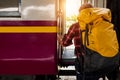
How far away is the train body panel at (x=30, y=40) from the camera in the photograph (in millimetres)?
4211

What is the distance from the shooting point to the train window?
4.23m

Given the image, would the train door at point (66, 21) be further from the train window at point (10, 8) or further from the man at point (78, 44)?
the train window at point (10, 8)

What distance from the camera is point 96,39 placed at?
13.4ft

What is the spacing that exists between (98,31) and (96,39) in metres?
0.11

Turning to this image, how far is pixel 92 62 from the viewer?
4.17 metres

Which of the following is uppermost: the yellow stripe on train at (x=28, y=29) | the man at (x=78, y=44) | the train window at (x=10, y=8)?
the train window at (x=10, y=8)

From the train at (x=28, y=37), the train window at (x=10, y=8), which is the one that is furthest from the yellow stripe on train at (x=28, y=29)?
the train window at (x=10, y=8)

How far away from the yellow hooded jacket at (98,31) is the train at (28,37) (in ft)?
1.32

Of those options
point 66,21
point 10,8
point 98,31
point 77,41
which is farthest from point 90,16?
point 66,21

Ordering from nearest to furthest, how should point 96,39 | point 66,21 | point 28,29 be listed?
1. point 96,39
2. point 28,29
3. point 66,21

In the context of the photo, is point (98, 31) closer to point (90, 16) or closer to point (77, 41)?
point (90, 16)

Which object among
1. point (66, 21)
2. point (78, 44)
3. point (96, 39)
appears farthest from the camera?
point (66, 21)

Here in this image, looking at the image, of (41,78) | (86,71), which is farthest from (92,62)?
(41,78)

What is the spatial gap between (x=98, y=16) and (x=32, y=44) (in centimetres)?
95
